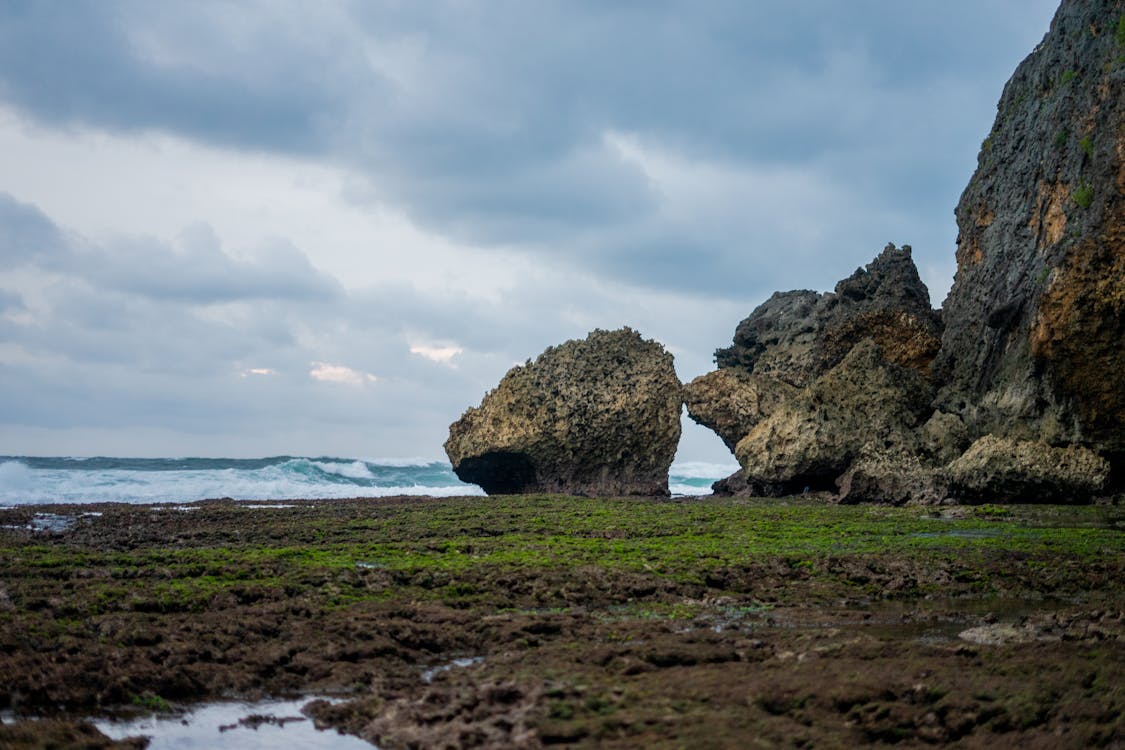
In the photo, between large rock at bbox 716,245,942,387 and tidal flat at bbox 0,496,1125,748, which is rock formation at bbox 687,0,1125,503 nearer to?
large rock at bbox 716,245,942,387

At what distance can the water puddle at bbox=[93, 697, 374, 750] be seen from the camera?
643 centimetres

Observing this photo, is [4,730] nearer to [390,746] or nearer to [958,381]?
[390,746]

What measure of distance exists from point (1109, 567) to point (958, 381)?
17037 mm

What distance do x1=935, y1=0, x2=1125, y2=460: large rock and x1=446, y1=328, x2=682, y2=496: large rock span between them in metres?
12.4

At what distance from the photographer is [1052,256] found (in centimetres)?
2412

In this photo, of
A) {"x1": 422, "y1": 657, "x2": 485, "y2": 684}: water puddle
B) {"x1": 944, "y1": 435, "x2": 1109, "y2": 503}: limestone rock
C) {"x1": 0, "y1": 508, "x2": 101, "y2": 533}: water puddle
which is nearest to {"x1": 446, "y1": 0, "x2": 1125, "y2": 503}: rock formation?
{"x1": 944, "y1": 435, "x2": 1109, "y2": 503}: limestone rock

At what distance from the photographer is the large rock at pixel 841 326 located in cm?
3497

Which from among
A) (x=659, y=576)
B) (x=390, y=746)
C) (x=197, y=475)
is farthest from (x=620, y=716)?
(x=197, y=475)

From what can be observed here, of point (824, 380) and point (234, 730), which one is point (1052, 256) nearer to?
point (824, 380)

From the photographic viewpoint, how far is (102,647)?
838cm

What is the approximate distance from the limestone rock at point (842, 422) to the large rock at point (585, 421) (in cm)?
679

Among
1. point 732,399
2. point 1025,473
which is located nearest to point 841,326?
point 732,399

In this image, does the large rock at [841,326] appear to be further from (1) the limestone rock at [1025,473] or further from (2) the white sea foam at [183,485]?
(2) the white sea foam at [183,485]

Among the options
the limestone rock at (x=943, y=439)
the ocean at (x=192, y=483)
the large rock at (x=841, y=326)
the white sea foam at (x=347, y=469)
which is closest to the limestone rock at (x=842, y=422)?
the limestone rock at (x=943, y=439)
